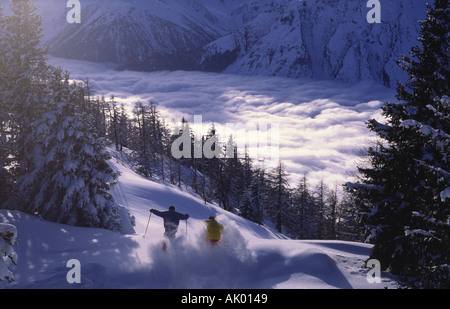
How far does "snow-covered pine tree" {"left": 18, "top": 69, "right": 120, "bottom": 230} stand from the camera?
13711 millimetres

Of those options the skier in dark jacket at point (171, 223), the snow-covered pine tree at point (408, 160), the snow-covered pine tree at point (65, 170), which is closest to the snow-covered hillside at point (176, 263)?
the skier in dark jacket at point (171, 223)

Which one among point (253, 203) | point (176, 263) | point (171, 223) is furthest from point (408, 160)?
point (253, 203)

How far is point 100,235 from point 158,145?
59.1 metres

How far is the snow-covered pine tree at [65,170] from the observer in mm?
13711

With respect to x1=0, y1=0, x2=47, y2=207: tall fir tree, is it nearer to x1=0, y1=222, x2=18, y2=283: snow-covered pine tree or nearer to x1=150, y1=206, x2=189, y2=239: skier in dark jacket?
x1=150, y1=206, x2=189, y2=239: skier in dark jacket

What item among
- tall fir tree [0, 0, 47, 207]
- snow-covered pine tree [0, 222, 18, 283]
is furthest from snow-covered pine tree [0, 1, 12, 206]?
snow-covered pine tree [0, 222, 18, 283]

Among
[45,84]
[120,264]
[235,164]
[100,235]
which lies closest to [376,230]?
[120,264]

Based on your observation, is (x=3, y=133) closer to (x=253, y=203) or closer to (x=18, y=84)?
(x=18, y=84)

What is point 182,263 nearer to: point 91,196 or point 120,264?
point 120,264

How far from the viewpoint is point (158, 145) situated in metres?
70.6

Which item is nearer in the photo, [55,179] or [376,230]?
[376,230]

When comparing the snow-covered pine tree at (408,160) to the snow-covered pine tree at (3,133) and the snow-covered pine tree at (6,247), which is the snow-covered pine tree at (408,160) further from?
the snow-covered pine tree at (3,133)

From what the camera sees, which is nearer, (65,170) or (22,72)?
(65,170)

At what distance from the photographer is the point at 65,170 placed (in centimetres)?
1354
